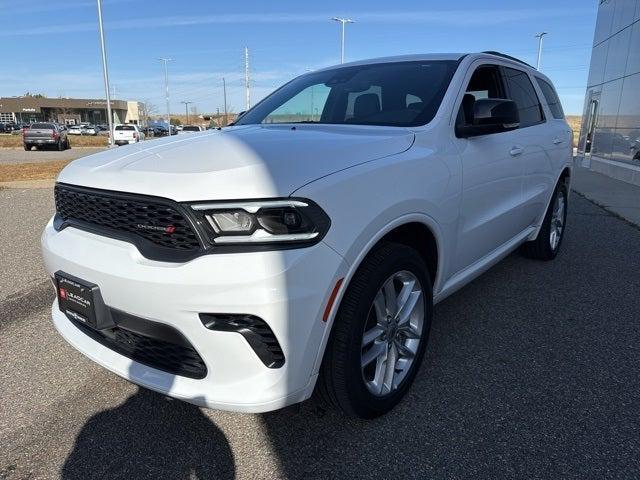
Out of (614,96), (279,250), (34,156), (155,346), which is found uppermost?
(614,96)

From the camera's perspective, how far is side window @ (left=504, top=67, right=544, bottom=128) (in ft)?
13.1

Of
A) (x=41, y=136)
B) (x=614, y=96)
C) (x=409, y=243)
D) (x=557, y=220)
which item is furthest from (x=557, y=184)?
(x=41, y=136)

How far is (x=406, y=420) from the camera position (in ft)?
8.19

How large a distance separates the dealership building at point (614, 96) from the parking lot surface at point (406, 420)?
11.6 m

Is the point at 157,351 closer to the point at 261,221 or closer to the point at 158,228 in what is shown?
the point at 158,228

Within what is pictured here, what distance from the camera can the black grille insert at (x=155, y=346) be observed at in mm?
1977

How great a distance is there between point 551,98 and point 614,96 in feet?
40.5

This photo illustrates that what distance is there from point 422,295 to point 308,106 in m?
1.76

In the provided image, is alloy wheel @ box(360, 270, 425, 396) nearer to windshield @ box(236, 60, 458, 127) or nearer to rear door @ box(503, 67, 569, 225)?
windshield @ box(236, 60, 458, 127)

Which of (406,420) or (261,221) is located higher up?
(261,221)

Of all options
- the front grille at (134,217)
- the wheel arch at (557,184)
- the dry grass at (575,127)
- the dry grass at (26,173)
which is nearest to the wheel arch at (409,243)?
the front grille at (134,217)

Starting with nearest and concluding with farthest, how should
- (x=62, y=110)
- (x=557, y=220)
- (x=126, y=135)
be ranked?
→ 1. (x=557, y=220)
2. (x=126, y=135)
3. (x=62, y=110)

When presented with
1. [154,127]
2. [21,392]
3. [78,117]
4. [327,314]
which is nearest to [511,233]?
[327,314]

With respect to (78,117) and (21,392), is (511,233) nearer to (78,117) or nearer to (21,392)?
(21,392)
